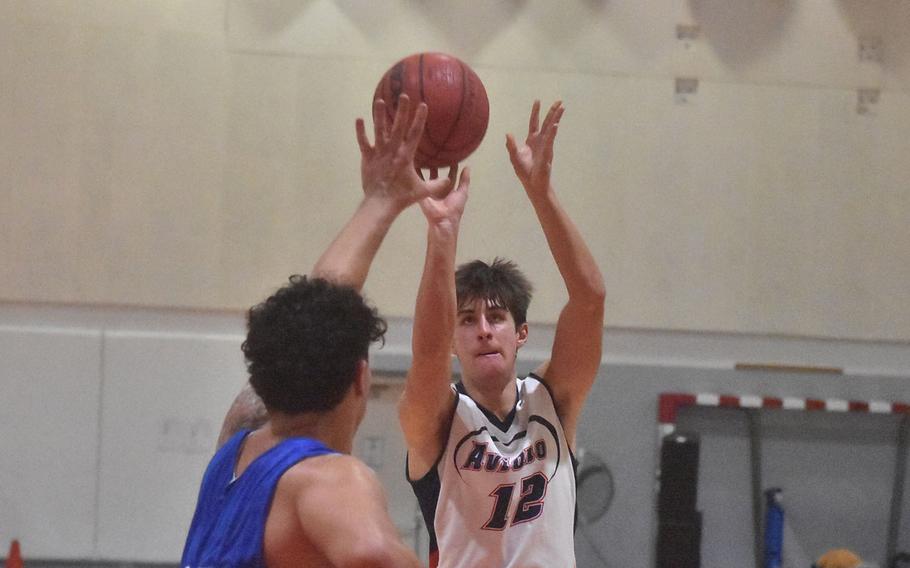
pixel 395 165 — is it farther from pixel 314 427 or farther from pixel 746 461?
pixel 746 461

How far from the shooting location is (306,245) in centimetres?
729

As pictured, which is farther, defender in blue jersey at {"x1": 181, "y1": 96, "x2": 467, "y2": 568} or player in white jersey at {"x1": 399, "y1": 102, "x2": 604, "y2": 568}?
player in white jersey at {"x1": 399, "y1": 102, "x2": 604, "y2": 568}

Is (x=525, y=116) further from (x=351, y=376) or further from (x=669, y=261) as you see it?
(x=351, y=376)

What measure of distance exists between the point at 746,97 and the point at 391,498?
3.81 m

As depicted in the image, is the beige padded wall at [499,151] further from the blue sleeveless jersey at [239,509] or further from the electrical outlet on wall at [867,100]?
the blue sleeveless jersey at [239,509]

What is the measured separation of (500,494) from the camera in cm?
328

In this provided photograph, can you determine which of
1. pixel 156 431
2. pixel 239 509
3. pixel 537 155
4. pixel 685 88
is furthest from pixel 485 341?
pixel 685 88

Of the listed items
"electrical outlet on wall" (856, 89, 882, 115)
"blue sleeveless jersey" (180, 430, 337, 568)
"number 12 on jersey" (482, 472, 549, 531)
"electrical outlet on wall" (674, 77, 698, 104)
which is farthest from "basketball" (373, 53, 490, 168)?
"electrical outlet on wall" (856, 89, 882, 115)

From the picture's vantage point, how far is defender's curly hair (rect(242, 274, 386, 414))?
1.99 meters

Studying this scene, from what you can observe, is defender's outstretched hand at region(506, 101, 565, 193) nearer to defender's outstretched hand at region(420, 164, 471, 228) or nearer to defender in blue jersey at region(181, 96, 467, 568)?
defender's outstretched hand at region(420, 164, 471, 228)

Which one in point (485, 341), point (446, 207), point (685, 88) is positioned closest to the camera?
point (446, 207)

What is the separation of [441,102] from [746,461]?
4.75 meters

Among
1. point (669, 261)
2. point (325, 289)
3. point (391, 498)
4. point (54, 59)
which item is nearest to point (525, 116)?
point (669, 261)

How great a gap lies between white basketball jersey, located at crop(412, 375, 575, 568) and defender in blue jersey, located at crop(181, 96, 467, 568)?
49.3 inches
